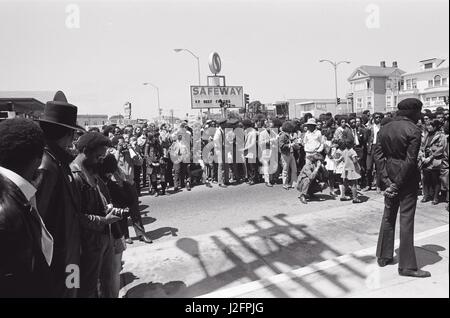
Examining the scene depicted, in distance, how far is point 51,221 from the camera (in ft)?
7.09

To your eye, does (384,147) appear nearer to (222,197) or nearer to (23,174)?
(23,174)

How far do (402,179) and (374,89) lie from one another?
63611 millimetres

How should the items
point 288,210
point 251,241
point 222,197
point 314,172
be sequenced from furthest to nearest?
1. point 222,197
2. point 314,172
3. point 288,210
4. point 251,241

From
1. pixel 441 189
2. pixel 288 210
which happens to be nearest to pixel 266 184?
pixel 288 210

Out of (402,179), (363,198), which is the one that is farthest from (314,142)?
(402,179)

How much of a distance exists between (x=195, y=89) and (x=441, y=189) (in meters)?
10.1

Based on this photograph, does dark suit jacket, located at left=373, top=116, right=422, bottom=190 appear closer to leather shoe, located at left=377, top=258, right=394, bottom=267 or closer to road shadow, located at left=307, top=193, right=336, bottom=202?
leather shoe, located at left=377, top=258, right=394, bottom=267

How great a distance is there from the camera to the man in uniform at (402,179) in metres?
3.73

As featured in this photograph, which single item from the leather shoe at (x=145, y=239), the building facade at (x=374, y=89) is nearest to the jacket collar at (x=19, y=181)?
the leather shoe at (x=145, y=239)

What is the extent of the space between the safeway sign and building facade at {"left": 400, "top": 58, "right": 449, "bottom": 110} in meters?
41.3

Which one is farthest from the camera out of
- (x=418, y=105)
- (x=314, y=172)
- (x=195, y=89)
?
(x=195, y=89)

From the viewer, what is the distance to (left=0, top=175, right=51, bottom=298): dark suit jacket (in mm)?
1629

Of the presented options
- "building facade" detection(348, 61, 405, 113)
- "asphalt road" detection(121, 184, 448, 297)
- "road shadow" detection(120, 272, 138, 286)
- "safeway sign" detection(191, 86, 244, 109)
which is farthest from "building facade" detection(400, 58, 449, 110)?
"road shadow" detection(120, 272, 138, 286)

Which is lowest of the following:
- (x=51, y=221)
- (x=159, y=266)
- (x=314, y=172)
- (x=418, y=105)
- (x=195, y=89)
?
(x=159, y=266)
